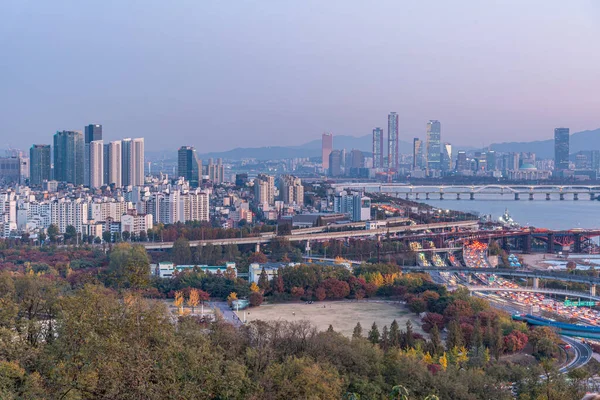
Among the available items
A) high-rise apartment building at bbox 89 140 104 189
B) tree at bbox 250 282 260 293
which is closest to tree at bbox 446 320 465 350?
tree at bbox 250 282 260 293

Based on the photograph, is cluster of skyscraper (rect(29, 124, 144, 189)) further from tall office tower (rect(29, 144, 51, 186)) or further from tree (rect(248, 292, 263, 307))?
tree (rect(248, 292, 263, 307))

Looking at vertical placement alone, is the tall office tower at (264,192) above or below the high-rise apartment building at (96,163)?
below

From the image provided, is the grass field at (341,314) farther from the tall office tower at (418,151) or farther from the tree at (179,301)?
the tall office tower at (418,151)

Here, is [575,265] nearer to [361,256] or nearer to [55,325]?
[361,256]

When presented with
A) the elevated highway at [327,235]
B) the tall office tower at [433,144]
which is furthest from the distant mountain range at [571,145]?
the elevated highway at [327,235]

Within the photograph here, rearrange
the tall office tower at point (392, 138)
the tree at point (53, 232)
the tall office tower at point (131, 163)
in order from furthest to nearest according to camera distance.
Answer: the tall office tower at point (392, 138) < the tall office tower at point (131, 163) < the tree at point (53, 232)

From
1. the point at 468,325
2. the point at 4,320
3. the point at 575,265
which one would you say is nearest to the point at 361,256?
the point at 575,265

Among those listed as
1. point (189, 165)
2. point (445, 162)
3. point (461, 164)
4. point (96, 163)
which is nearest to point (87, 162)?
point (96, 163)

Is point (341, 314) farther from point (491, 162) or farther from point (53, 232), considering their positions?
point (491, 162)
